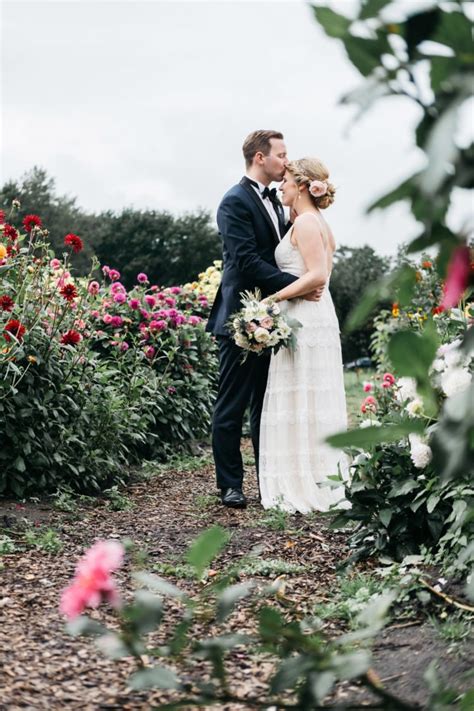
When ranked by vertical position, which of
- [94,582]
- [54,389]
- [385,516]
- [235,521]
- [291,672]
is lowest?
[235,521]

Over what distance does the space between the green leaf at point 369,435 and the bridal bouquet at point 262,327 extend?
3.78 metres

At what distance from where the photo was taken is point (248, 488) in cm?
610

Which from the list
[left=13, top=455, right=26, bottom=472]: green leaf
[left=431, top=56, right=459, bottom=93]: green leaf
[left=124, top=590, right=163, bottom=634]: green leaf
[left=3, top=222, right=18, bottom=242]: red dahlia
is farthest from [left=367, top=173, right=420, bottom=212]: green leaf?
[left=3, top=222, right=18, bottom=242]: red dahlia

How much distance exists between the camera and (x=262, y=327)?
15.9 ft

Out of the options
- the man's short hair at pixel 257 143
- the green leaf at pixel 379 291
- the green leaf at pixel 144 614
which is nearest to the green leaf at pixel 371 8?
the green leaf at pixel 379 291

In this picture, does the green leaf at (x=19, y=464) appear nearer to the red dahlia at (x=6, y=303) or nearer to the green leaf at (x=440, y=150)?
the red dahlia at (x=6, y=303)

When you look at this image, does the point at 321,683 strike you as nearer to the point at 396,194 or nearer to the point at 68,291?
the point at 396,194

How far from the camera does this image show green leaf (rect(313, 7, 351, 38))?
0.98 meters

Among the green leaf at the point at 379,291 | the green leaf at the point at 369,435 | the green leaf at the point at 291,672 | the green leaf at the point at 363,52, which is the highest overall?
the green leaf at the point at 363,52

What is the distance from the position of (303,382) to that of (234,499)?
0.83 metres

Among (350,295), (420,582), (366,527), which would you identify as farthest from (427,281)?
(350,295)

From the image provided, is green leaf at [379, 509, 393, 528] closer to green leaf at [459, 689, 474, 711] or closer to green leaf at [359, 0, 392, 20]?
green leaf at [459, 689, 474, 711]

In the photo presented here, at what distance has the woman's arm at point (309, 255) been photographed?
16.5ft

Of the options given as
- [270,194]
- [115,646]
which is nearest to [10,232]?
[270,194]
